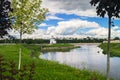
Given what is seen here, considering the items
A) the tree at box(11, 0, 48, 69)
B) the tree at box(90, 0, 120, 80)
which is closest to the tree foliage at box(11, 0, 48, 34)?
the tree at box(11, 0, 48, 69)

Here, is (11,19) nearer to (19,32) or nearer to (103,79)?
(19,32)

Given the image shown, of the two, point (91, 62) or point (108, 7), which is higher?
point (108, 7)

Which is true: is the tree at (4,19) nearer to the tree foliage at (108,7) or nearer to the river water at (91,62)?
the tree foliage at (108,7)

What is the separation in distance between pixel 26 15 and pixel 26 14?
0.40 feet

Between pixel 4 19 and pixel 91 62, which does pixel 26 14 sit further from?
A: pixel 91 62

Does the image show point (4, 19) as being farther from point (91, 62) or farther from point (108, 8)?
point (91, 62)

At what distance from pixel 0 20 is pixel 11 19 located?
3.86m

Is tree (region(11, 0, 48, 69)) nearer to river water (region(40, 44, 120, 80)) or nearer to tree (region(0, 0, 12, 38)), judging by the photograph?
tree (region(0, 0, 12, 38))

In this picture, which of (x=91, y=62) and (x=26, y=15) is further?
(x=91, y=62)

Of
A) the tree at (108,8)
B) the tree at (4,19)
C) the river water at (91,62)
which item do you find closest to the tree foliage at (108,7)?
the tree at (108,8)

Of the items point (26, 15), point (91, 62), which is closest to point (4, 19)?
point (26, 15)

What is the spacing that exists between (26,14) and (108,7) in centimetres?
1131

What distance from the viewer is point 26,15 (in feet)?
108

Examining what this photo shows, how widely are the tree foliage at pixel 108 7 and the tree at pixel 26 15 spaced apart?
32.0ft
